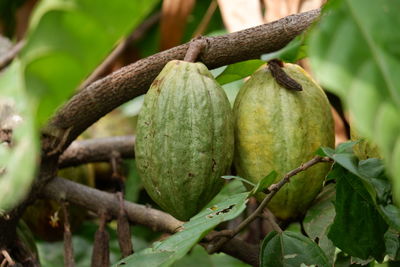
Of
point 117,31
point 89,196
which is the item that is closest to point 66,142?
point 89,196

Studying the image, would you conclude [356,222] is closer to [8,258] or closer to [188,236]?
[188,236]

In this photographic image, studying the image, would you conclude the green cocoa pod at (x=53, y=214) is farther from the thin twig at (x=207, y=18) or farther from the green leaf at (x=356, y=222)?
the thin twig at (x=207, y=18)

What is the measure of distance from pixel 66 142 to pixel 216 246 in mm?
304

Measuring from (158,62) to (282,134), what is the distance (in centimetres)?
21

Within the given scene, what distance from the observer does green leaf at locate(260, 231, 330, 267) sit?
0.91 m

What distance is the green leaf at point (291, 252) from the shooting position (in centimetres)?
91

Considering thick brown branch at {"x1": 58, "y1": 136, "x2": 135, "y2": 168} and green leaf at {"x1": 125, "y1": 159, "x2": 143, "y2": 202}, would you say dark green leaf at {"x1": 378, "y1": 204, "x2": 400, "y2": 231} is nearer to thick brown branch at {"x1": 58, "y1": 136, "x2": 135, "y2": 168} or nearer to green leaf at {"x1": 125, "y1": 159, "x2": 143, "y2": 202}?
thick brown branch at {"x1": 58, "y1": 136, "x2": 135, "y2": 168}

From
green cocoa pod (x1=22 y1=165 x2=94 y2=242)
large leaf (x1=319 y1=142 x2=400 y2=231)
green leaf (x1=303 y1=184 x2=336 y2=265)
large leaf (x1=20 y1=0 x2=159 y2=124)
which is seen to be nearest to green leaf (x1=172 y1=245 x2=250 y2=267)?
green cocoa pod (x1=22 y1=165 x2=94 y2=242)

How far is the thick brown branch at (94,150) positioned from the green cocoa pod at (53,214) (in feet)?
0.07

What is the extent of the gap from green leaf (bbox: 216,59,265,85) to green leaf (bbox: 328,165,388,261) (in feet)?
0.89

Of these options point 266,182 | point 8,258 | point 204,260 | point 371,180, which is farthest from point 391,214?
point 204,260

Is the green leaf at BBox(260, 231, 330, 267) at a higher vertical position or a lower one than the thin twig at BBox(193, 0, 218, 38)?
lower

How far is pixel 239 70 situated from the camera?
1066mm

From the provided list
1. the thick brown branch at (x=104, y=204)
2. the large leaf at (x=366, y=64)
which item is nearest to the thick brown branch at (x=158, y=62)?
the thick brown branch at (x=104, y=204)
